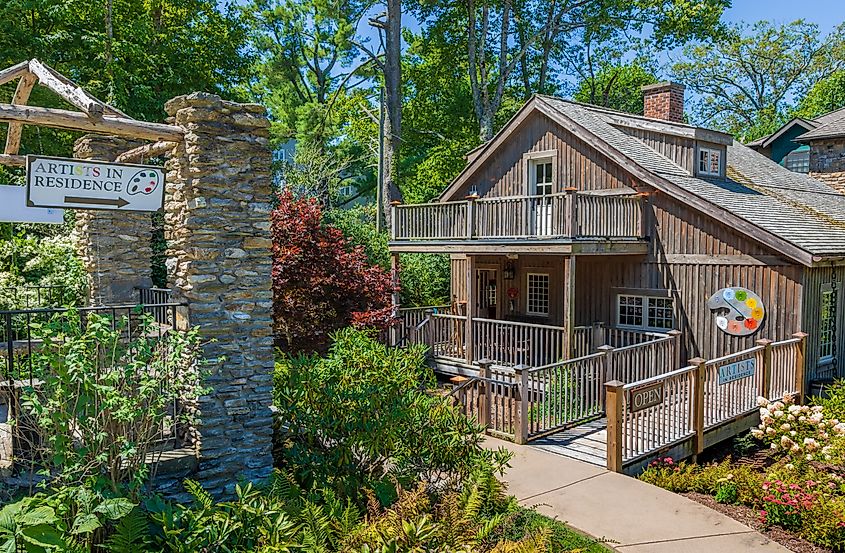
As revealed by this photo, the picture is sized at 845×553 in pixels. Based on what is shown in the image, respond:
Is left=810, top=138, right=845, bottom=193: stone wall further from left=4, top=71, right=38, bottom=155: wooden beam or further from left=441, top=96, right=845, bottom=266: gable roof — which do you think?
left=4, top=71, right=38, bottom=155: wooden beam

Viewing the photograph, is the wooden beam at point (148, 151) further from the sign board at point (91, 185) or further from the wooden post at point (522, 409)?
the wooden post at point (522, 409)

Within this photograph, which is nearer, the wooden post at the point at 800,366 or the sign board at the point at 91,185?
the sign board at the point at 91,185

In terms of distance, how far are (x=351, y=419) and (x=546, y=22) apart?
2550 centimetres

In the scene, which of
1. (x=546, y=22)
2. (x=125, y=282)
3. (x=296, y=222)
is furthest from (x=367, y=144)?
(x=125, y=282)

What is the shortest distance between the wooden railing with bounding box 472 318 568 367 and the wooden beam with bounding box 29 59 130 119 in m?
8.43

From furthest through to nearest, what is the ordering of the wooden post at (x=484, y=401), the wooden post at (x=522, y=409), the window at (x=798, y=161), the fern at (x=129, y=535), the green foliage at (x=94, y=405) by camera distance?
the window at (x=798, y=161), the wooden post at (x=484, y=401), the wooden post at (x=522, y=409), the green foliage at (x=94, y=405), the fern at (x=129, y=535)

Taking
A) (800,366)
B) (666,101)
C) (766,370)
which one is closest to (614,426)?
(766,370)

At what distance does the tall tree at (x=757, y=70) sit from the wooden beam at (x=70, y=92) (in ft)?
117

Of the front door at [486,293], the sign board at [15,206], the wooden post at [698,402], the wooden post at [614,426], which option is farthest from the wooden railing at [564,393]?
the front door at [486,293]

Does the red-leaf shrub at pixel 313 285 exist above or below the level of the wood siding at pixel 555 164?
below

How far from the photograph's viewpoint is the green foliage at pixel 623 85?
33188mm

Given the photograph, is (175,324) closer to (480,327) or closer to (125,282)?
(125,282)

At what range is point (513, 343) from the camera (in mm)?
13250

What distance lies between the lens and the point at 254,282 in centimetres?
672
